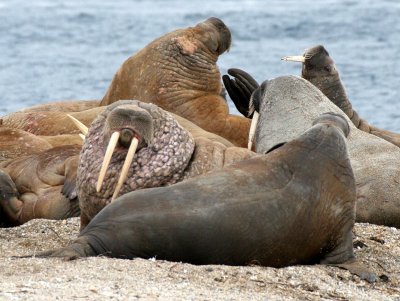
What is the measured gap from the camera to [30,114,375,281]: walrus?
5922 mm

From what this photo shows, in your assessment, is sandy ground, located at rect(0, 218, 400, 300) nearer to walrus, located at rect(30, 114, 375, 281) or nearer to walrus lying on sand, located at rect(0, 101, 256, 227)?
walrus, located at rect(30, 114, 375, 281)

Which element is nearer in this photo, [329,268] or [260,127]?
[329,268]

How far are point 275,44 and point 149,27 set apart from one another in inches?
168

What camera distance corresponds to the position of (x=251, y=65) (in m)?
21.7

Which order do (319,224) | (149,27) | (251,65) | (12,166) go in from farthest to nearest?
1. (149,27)
2. (251,65)
3. (12,166)
4. (319,224)

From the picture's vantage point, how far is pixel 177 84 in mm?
10094

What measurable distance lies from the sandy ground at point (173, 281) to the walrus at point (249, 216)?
12 cm

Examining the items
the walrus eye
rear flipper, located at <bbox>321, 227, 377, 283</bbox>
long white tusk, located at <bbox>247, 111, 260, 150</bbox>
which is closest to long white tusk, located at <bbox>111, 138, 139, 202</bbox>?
the walrus eye

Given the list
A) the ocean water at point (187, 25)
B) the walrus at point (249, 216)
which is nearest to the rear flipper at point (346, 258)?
the walrus at point (249, 216)

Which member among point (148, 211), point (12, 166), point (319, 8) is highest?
point (148, 211)

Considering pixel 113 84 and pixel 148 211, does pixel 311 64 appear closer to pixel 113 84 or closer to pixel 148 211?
pixel 113 84

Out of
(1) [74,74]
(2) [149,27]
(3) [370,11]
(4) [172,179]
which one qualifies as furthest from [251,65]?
(4) [172,179]

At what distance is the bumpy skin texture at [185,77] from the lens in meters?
9.92

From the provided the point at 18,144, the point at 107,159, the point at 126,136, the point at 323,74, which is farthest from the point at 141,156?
the point at 323,74
